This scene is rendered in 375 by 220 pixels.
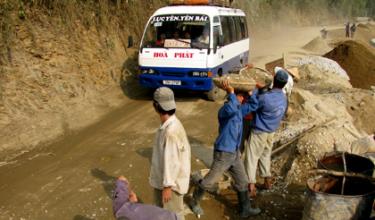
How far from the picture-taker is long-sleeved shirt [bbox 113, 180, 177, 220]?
3098 millimetres

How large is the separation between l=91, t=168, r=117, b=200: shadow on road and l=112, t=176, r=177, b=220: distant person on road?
3150 mm

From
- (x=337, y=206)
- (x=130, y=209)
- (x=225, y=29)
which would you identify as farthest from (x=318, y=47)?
(x=130, y=209)

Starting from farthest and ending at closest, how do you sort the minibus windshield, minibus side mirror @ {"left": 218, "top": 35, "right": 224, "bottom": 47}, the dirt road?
minibus side mirror @ {"left": 218, "top": 35, "right": 224, "bottom": 47}, the minibus windshield, the dirt road

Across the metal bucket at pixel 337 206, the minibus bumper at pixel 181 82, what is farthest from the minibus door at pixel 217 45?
the metal bucket at pixel 337 206

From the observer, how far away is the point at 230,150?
208 inches

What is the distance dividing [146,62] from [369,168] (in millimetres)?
6948

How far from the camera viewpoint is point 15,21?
9867mm

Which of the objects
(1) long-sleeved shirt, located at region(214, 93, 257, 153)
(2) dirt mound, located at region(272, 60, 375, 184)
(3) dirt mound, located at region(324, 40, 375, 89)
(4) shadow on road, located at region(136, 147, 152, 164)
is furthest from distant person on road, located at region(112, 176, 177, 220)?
(3) dirt mound, located at region(324, 40, 375, 89)

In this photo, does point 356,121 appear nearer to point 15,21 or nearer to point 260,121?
point 260,121

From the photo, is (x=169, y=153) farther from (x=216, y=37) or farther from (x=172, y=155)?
(x=216, y=37)

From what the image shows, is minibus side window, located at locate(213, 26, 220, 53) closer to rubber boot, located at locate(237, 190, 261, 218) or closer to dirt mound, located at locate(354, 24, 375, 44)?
rubber boot, located at locate(237, 190, 261, 218)

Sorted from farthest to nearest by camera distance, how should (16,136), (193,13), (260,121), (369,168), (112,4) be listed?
(112,4) < (193,13) < (16,136) < (260,121) < (369,168)

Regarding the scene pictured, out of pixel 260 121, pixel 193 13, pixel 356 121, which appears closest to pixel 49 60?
pixel 193 13

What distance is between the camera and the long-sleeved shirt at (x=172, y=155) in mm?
4031
